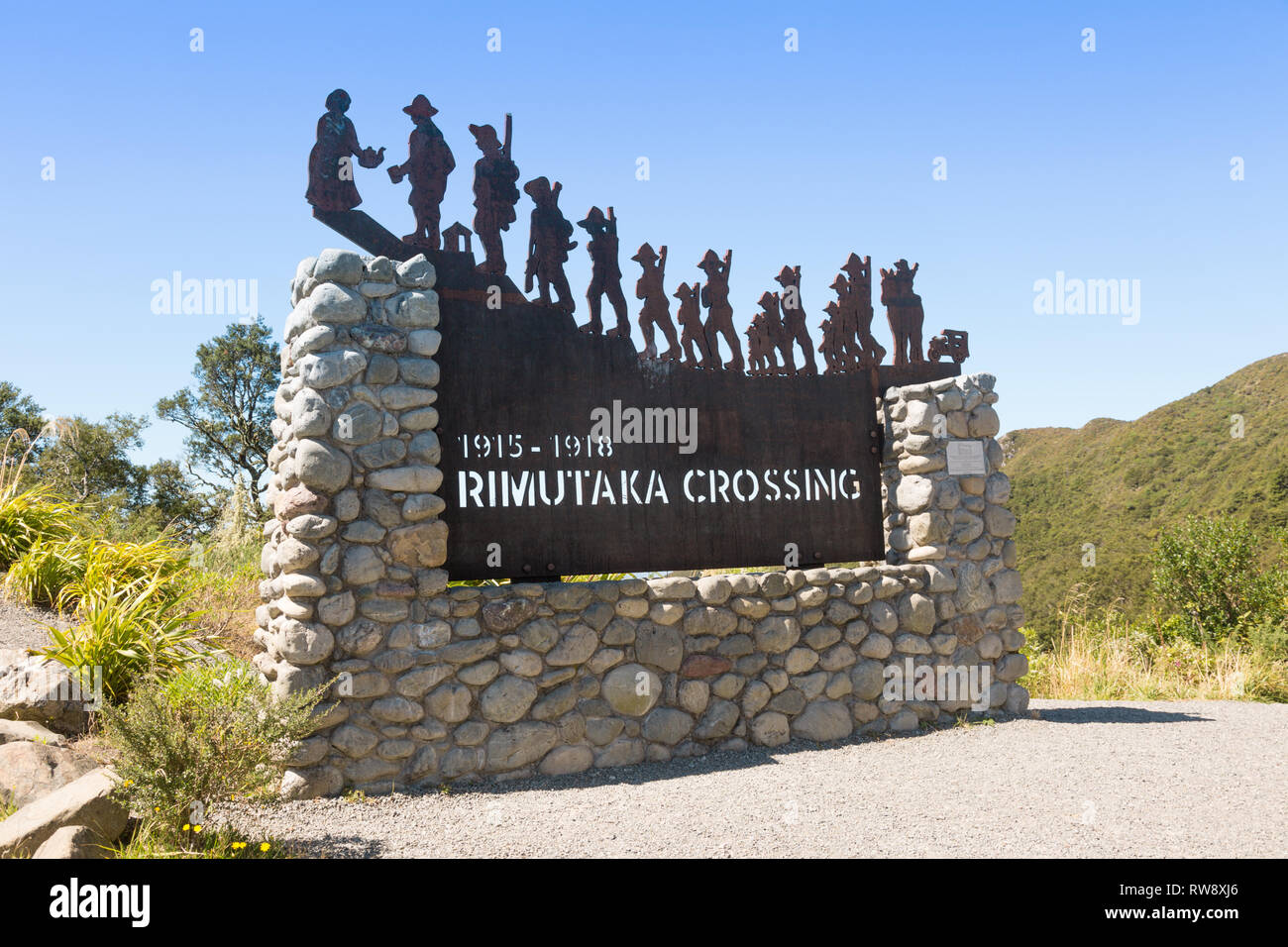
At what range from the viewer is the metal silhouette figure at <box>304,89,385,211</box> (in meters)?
5.02

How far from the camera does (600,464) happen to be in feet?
18.2

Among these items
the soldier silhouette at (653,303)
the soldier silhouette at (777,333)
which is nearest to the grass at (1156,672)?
the soldier silhouette at (777,333)

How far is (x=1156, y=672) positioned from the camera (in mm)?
9000

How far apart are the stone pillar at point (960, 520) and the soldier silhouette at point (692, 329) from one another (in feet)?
5.20

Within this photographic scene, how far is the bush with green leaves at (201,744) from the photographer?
11.6 feet

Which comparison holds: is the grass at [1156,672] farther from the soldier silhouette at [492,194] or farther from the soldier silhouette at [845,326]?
the soldier silhouette at [492,194]

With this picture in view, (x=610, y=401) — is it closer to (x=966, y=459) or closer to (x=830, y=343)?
(x=830, y=343)

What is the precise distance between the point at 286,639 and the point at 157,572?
2.76 meters

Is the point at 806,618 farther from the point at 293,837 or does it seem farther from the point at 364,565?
the point at 293,837

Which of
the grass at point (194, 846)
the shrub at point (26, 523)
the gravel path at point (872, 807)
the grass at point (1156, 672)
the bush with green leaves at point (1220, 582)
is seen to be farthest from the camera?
the bush with green leaves at point (1220, 582)

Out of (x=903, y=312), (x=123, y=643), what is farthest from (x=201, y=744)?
(x=903, y=312)

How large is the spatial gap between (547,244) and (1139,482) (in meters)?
19.7

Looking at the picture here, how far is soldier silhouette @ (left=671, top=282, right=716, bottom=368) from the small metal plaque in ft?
6.44

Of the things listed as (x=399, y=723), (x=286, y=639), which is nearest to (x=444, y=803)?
(x=399, y=723)
